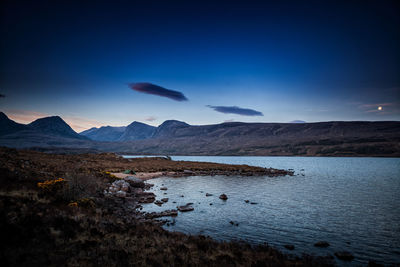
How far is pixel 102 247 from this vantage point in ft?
32.0

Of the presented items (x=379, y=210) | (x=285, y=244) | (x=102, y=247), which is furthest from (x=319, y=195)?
(x=102, y=247)

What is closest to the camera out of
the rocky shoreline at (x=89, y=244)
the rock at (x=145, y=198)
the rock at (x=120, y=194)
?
the rocky shoreline at (x=89, y=244)

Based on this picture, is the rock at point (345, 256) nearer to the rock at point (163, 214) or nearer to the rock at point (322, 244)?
the rock at point (322, 244)

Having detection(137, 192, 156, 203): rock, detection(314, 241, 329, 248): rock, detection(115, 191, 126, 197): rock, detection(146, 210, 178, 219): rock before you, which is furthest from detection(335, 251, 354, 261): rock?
detection(115, 191, 126, 197): rock

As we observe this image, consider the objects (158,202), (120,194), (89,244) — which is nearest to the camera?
(89,244)

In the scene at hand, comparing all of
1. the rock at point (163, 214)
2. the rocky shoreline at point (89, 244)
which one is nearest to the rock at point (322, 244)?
the rocky shoreline at point (89, 244)

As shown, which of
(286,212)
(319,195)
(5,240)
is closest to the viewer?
(5,240)

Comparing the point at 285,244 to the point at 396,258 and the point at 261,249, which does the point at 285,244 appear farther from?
the point at 396,258

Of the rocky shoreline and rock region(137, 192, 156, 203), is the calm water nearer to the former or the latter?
rock region(137, 192, 156, 203)

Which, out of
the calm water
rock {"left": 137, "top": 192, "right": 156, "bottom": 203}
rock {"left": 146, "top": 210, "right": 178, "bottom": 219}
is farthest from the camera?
rock {"left": 137, "top": 192, "right": 156, "bottom": 203}

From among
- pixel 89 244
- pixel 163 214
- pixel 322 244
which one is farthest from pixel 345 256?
pixel 163 214

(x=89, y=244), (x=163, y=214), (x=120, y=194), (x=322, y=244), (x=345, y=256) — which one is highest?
(x=89, y=244)

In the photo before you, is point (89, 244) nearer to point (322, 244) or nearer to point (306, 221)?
point (322, 244)

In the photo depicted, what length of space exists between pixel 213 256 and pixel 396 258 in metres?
11.4
